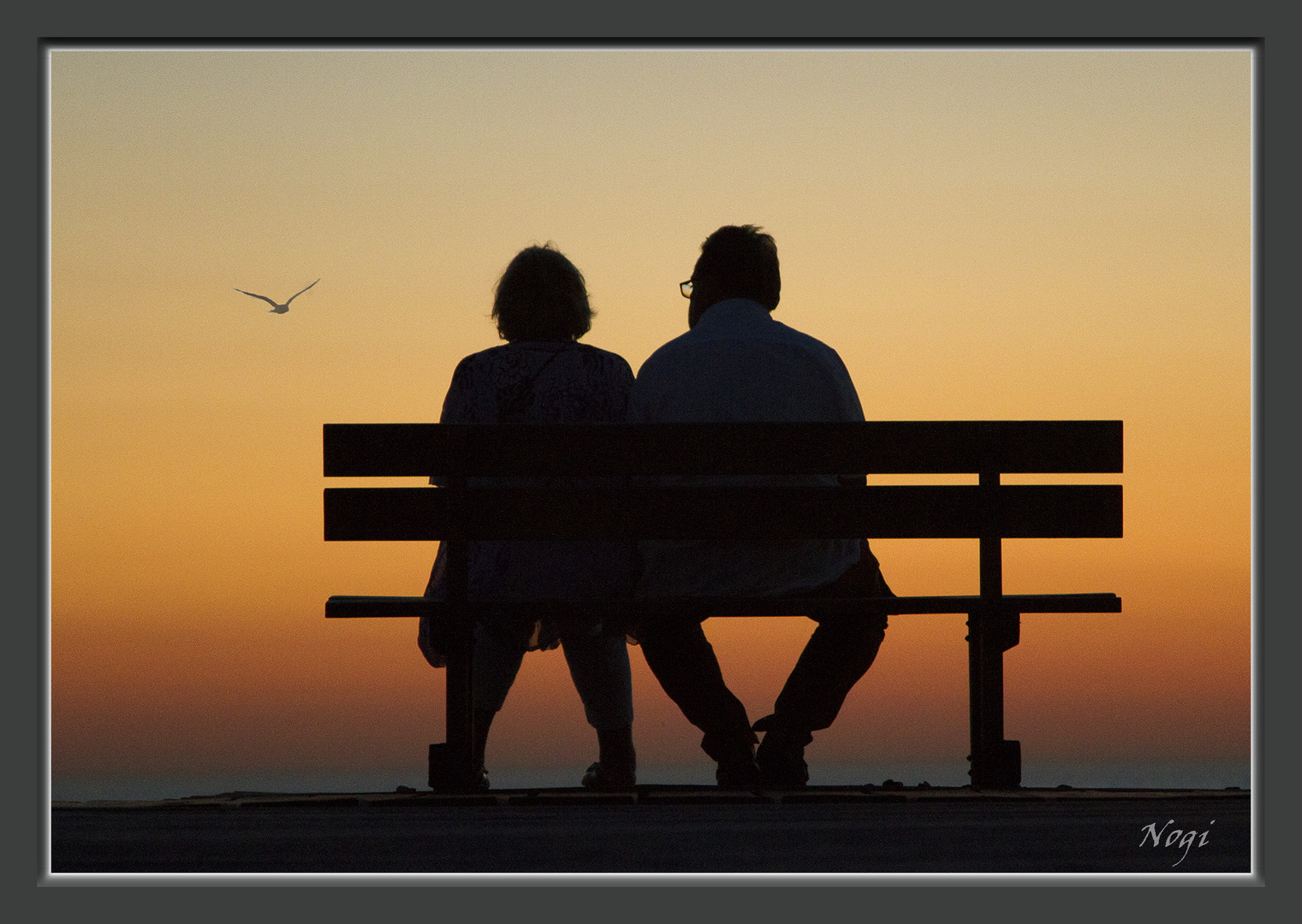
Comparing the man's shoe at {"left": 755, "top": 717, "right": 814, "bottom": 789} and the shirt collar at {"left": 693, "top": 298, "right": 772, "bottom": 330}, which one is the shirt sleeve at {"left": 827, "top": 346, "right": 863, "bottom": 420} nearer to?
the shirt collar at {"left": 693, "top": 298, "right": 772, "bottom": 330}

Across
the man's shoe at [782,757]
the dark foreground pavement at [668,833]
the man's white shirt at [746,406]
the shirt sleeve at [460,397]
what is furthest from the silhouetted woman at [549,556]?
the dark foreground pavement at [668,833]

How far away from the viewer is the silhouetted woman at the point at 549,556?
19.1 ft

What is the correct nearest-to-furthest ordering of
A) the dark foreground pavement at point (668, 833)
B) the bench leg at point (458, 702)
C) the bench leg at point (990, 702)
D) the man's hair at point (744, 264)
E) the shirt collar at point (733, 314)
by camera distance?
the dark foreground pavement at point (668, 833)
the bench leg at point (458, 702)
the bench leg at point (990, 702)
the shirt collar at point (733, 314)
the man's hair at point (744, 264)

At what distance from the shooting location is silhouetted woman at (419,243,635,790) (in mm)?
5824

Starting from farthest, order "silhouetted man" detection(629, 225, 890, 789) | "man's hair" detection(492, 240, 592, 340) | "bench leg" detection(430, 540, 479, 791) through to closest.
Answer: "man's hair" detection(492, 240, 592, 340), "silhouetted man" detection(629, 225, 890, 789), "bench leg" detection(430, 540, 479, 791)

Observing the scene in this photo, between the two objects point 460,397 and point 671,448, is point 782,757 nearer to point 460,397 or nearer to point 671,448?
point 671,448

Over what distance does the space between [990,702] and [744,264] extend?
1.64 meters

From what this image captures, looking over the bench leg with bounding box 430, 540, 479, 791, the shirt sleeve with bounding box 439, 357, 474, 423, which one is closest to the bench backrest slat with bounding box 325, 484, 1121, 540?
the bench leg with bounding box 430, 540, 479, 791

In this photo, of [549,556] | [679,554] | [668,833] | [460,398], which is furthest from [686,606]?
[668,833]

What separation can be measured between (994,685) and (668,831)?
1784 millimetres

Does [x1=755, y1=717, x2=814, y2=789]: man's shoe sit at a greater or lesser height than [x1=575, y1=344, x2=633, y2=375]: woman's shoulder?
lesser

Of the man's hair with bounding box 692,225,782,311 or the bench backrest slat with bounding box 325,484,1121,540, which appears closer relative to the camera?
the bench backrest slat with bounding box 325,484,1121,540

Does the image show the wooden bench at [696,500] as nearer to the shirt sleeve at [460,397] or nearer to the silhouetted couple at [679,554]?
the silhouetted couple at [679,554]
